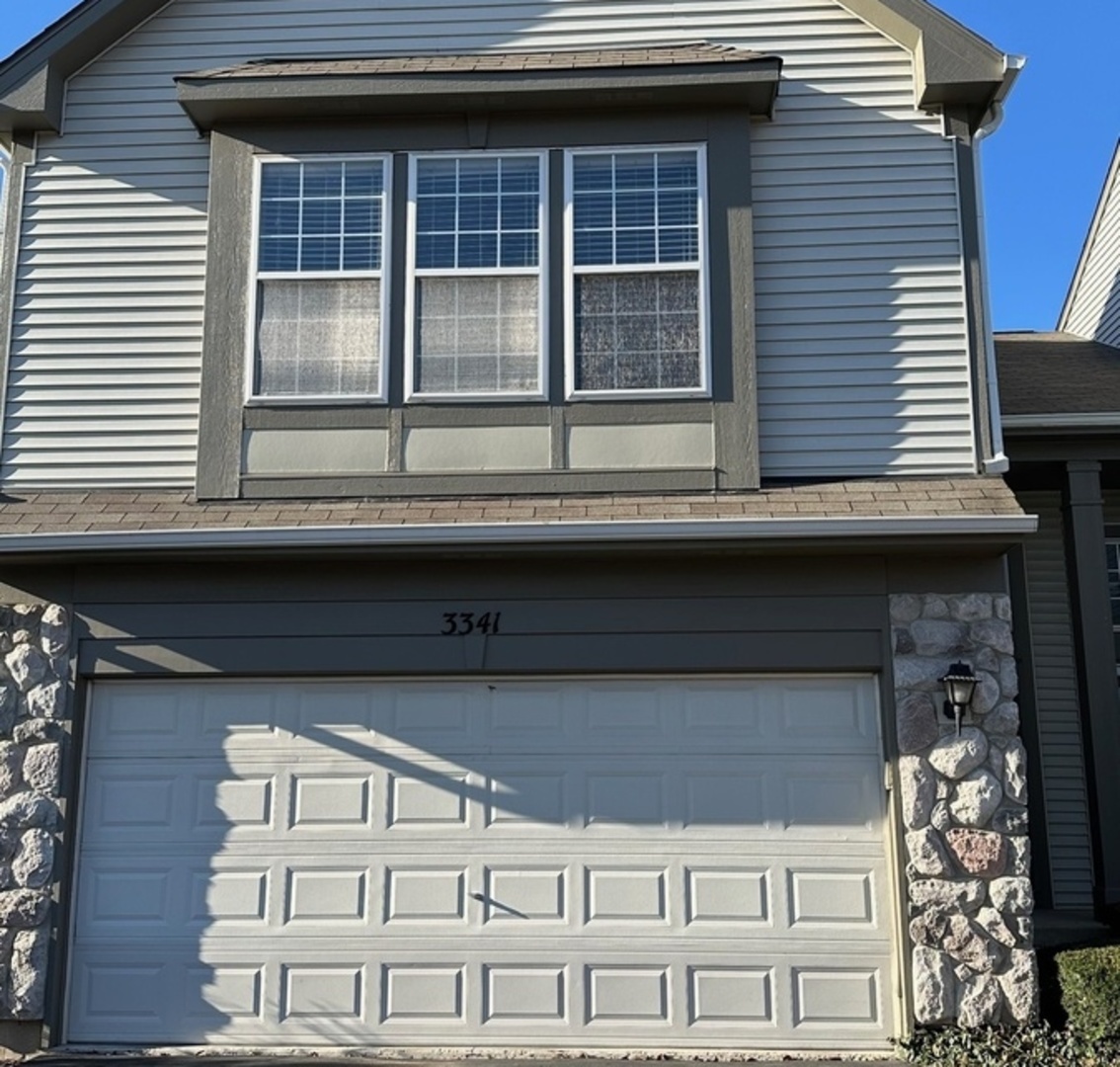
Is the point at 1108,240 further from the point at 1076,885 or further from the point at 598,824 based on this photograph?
the point at 598,824

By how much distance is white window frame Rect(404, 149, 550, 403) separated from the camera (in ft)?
26.6

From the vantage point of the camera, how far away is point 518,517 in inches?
306

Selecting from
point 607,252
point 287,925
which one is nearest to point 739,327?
point 607,252

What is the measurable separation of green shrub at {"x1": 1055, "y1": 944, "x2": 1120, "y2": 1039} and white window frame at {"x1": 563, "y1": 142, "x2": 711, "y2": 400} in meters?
3.83

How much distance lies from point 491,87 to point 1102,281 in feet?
23.5

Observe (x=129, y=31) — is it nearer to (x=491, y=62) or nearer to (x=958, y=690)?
(x=491, y=62)

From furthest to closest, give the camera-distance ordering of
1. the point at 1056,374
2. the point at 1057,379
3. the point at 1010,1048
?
the point at 1056,374 → the point at 1057,379 → the point at 1010,1048

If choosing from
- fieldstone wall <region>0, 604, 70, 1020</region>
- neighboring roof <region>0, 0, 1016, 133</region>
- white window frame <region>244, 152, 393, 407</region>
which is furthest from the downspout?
fieldstone wall <region>0, 604, 70, 1020</region>

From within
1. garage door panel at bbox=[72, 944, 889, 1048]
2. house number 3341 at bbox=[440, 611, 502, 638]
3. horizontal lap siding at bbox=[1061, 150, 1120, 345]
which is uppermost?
horizontal lap siding at bbox=[1061, 150, 1120, 345]

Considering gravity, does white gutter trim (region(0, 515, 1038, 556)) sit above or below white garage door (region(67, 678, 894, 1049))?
above

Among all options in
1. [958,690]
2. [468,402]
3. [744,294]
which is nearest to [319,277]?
[468,402]

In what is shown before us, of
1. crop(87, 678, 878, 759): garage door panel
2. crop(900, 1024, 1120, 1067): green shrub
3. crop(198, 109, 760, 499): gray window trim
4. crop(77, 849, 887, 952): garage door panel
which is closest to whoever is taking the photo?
crop(900, 1024, 1120, 1067): green shrub

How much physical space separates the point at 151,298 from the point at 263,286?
81 centimetres

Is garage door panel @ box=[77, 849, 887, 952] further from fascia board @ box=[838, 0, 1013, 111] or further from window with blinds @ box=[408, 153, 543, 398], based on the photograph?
fascia board @ box=[838, 0, 1013, 111]
